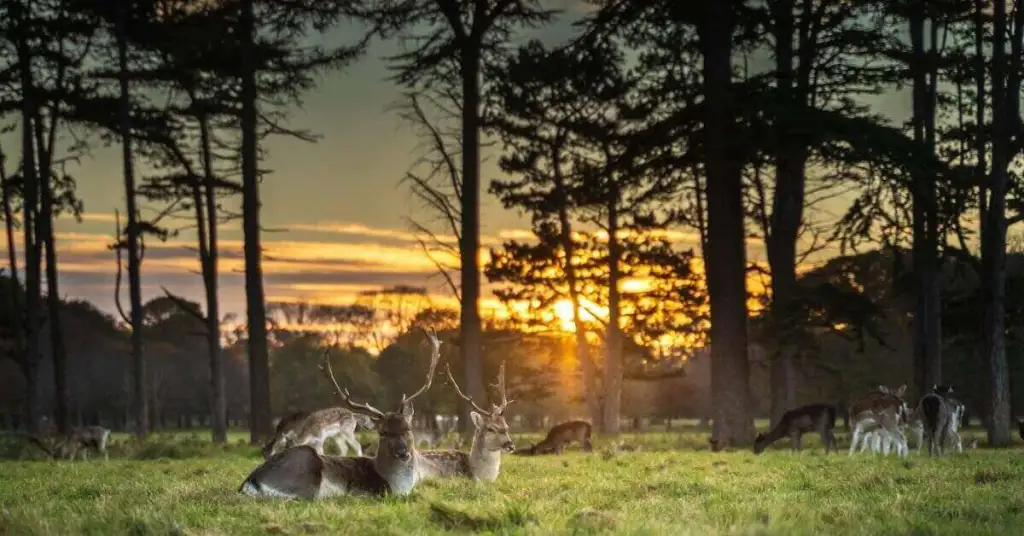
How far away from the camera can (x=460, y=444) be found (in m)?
25.4

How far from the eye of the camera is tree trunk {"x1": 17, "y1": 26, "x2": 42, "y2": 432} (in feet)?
106

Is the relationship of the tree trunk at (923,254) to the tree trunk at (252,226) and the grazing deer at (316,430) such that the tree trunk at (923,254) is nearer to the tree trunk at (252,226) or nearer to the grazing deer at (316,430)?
the grazing deer at (316,430)

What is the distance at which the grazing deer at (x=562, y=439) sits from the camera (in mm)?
23953

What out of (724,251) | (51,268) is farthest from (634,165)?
(51,268)

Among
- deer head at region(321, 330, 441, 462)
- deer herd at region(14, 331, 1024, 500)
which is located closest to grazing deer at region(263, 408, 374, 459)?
deer herd at region(14, 331, 1024, 500)

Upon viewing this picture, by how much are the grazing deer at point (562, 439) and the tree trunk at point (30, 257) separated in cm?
1525

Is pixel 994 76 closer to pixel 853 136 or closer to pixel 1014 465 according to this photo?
pixel 853 136

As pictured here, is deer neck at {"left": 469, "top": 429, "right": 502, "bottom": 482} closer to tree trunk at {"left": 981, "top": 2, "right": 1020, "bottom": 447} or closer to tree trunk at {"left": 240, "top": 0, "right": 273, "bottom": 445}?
tree trunk at {"left": 240, "top": 0, "right": 273, "bottom": 445}

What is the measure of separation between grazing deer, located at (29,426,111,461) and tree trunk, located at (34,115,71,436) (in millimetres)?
9074

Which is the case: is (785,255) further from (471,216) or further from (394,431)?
(394,431)

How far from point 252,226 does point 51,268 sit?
8523 mm

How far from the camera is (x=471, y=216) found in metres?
28.7

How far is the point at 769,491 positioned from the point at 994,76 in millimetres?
18021

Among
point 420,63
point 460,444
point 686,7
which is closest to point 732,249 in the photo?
point 686,7
